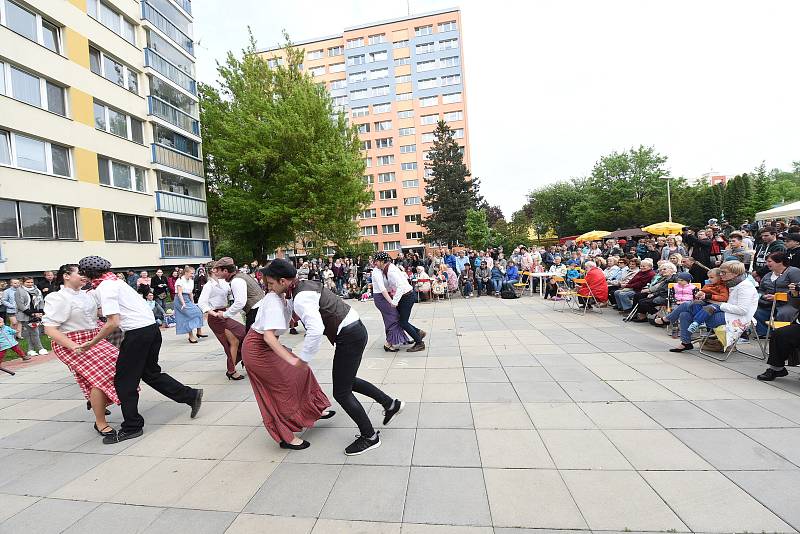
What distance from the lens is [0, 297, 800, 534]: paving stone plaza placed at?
2.56m

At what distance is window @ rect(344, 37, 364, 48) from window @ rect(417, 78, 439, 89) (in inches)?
415

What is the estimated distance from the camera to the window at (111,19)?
62.0 feet

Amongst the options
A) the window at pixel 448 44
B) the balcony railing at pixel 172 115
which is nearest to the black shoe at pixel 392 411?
the balcony railing at pixel 172 115

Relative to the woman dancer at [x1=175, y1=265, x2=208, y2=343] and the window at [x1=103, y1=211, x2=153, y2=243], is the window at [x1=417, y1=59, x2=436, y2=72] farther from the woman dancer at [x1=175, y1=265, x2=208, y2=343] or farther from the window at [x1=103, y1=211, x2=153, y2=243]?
the woman dancer at [x1=175, y1=265, x2=208, y2=343]

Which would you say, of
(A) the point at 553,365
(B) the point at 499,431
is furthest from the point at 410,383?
(A) the point at 553,365

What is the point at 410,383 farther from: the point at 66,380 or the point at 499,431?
the point at 66,380

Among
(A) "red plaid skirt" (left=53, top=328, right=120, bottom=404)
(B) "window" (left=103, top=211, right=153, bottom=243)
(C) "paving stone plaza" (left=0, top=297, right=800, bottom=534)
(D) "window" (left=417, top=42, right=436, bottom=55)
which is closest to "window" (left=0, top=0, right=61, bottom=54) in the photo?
(B) "window" (left=103, top=211, right=153, bottom=243)

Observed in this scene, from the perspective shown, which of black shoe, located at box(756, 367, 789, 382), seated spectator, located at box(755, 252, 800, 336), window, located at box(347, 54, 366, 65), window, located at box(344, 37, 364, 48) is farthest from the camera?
window, located at box(344, 37, 364, 48)

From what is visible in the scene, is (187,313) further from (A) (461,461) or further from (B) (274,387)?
(A) (461,461)

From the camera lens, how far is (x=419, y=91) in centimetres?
5556

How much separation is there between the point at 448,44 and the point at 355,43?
13.4 meters

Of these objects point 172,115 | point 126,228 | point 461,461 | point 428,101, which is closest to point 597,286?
point 461,461

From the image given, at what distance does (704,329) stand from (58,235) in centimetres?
2140

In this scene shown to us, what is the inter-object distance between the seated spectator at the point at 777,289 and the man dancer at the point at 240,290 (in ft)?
23.9
